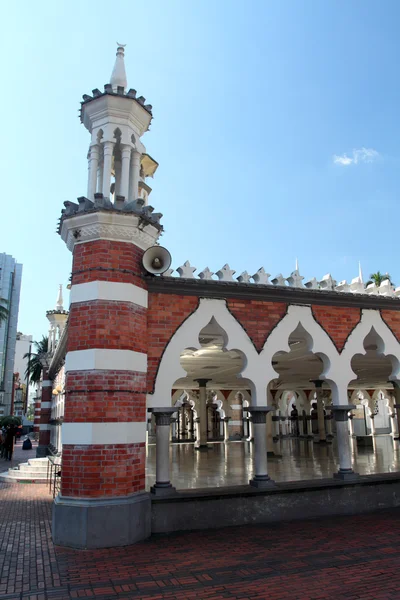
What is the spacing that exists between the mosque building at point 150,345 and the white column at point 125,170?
25 millimetres

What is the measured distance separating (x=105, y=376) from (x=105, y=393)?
0.86 ft

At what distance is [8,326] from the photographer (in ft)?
233

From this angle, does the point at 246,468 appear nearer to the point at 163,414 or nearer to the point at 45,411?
the point at 163,414

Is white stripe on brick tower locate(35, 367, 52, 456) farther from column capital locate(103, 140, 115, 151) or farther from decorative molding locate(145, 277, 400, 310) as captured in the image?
column capital locate(103, 140, 115, 151)

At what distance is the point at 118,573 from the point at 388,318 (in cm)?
737

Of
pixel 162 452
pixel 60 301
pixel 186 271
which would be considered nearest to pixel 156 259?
pixel 186 271

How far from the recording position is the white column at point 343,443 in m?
8.88

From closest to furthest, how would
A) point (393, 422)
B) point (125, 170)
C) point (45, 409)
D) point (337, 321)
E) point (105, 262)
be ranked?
point (105, 262)
point (125, 170)
point (337, 321)
point (45, 409)
point (393, 422)

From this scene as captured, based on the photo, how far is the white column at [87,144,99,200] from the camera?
8.27 m

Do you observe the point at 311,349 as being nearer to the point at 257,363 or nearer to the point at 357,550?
the point at 257,363

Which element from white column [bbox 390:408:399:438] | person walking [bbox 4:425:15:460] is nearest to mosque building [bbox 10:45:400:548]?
person walking [bbox 4:425:15:460]

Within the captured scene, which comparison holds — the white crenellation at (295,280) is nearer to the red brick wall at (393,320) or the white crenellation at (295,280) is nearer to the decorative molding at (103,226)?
the red brick wall at (393,320)

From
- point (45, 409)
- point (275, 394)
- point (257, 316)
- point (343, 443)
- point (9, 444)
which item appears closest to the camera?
point (257, 316)

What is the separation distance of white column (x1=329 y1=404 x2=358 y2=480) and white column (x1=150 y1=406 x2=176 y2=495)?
3.32 meters
